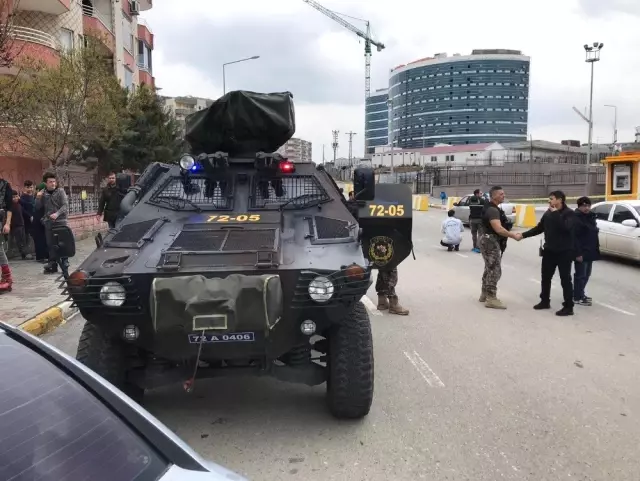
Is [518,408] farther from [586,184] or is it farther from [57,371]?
[586,184]

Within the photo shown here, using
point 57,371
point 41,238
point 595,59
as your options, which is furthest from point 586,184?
point 57,371

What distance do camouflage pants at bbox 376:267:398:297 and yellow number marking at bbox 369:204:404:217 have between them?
1.52 meters

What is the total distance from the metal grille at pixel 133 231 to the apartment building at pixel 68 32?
11322 mm

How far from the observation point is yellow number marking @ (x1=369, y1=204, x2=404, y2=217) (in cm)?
636

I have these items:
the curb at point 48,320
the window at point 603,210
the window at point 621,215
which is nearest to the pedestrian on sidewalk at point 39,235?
the curb at point 48,320

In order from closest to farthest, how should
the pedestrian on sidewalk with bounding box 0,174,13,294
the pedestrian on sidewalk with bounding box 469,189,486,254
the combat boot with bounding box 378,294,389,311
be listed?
the combat boot with bounding box 378,294,389,311, the pedestrian on sidewalk with bounding box 0,174,13,294, the pedestrian on sidewalk with bounding box 469,189,486,254

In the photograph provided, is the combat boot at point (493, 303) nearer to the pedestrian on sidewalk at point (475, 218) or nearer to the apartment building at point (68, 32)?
the pedestrian on sidewalk at point (475, 218)

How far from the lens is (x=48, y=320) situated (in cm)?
748

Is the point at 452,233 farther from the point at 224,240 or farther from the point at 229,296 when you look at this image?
the point at 229,296

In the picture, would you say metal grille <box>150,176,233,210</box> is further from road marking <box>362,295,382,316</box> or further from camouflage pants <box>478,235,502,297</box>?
camouflage pants <box>478,235,502,297</box>

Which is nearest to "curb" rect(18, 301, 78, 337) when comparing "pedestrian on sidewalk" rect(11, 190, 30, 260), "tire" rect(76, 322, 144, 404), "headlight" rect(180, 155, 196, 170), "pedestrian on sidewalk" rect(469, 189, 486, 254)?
"headlight" rect(180, 155, 196, 170)

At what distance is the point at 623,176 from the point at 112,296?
20.4m

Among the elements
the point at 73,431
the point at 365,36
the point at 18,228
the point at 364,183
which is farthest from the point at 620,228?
the point at 365,36

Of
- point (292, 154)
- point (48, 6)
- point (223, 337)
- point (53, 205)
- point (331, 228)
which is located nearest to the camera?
point (223, 337)
